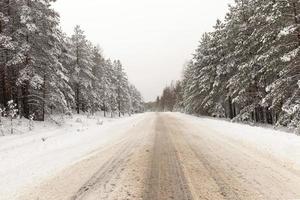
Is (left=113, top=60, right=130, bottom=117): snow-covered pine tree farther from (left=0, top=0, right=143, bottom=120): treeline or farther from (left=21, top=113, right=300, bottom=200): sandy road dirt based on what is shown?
(left=21, top=113, right=300, bottom=200): sandy road dirt

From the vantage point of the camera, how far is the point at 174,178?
6.22 m

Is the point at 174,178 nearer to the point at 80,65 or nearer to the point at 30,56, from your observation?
the point at 30,56

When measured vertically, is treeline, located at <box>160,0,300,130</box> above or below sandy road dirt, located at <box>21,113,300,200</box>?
above

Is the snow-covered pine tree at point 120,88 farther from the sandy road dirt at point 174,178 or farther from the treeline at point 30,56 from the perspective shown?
the sandy road dirt at point 174,178

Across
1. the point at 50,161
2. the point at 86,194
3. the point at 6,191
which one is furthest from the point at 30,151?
the point at 86,194

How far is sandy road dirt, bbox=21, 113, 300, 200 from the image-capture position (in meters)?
5.20

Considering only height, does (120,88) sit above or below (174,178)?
above

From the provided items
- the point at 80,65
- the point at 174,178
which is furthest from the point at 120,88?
the point at 174,178

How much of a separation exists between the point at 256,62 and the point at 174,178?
20.1 meters

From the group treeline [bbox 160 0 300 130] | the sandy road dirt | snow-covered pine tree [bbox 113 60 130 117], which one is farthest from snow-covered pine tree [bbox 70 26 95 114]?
the sandy road dirt

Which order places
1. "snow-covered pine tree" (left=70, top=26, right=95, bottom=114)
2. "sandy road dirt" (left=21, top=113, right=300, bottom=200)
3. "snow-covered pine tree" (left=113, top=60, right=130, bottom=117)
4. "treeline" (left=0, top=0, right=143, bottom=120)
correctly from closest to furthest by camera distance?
1. "sandy road dirt" (left=21, top=113, right=300, bottom=200)
2. "treeline" (left=0, top=0, right=143, bottom=120)
3. "snow-covered pine tree" (left=70, top=26, right=95, bottom=114)
4. "snow-covered pine tree" (left=113, top=60, right=130, bottom=117)

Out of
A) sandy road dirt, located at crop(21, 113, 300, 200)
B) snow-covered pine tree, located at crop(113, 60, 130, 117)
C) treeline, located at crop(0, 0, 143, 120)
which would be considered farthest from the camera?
snow-covered pine tree, located at crop(113, 60, 130, 117)

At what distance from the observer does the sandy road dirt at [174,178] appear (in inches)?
205

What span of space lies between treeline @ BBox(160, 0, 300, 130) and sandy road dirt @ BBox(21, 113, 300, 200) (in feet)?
38.0
